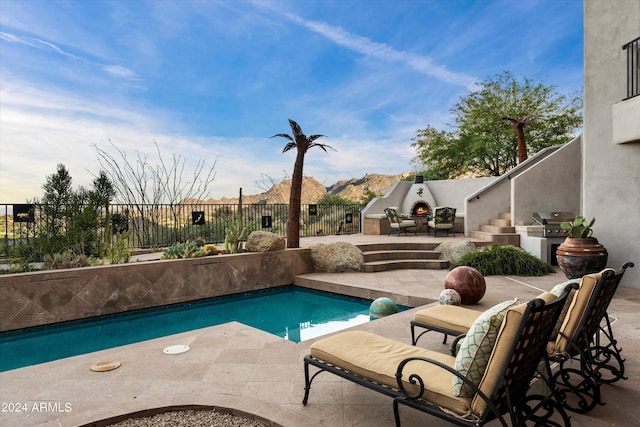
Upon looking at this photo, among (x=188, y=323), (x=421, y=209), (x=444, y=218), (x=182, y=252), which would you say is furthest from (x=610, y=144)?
(x=421, y=209)

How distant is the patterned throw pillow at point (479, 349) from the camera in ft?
6.39

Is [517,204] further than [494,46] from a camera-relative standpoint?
No

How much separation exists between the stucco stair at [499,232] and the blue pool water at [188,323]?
5.12 metres

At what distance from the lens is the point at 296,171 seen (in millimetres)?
9344

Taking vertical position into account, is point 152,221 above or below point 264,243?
above

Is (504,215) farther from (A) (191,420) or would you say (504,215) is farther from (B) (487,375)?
(A) (191,420)

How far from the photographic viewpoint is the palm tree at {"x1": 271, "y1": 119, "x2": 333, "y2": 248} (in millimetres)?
9133

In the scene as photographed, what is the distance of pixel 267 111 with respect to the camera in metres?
16.0

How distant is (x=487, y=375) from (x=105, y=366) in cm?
329

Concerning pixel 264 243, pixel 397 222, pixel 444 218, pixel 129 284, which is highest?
pixel 444 218

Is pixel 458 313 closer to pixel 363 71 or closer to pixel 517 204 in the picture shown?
pixel 517 204

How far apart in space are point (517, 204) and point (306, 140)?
19.5 ft

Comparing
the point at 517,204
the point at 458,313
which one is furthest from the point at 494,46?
the point at 458,313

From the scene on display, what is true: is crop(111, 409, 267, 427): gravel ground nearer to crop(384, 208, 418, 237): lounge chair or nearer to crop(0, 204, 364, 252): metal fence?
crop(0, 204, 364, 252): metal fence
